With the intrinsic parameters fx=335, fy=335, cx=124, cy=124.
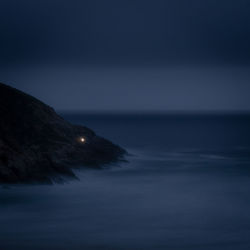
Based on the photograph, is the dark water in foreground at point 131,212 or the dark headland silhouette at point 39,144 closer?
the dark water in foreground at point 131,212

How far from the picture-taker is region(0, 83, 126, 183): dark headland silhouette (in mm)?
14172

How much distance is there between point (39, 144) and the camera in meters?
16.6

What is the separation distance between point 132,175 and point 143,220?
22.4ft

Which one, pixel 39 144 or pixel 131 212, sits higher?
pixel 39 144

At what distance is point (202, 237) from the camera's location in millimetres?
10617

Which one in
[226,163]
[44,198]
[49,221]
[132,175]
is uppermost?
[226,163]

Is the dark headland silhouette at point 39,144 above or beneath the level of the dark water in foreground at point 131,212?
above

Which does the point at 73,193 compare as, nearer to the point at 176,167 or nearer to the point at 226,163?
the point at 176,167

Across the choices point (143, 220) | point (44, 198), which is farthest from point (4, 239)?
point (143, 220)

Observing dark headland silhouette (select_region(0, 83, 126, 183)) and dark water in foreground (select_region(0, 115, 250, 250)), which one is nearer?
dark water in foreground (select_region(0, 115, 250, 250))

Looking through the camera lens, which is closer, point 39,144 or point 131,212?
point 131,212

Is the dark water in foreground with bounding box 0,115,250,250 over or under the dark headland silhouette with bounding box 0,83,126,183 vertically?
under

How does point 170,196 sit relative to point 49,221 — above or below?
above

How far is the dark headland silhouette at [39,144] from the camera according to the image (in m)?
14.2
